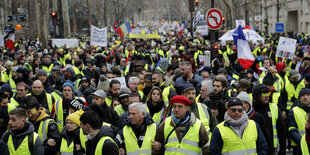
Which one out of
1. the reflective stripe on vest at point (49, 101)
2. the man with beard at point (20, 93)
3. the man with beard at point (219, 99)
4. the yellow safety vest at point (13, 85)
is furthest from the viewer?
the yellow safety vest at point (13, 85)

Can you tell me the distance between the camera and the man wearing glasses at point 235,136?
5.12m

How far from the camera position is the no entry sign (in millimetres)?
13367

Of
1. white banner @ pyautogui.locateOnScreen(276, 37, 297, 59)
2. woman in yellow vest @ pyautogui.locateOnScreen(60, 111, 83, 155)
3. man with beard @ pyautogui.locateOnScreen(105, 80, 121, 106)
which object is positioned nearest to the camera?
woman in yellow vest @ pyautogui.locateOnScreen(60, 111, 83, 155)

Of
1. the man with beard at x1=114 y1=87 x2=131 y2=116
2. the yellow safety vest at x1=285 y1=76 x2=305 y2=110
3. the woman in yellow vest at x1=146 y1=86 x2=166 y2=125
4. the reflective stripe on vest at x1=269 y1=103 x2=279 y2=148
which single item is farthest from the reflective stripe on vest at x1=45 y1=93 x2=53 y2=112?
the yellow safety vest at x1=285 y1=76 x2=305 y2=110

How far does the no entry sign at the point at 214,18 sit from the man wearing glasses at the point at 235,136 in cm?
844

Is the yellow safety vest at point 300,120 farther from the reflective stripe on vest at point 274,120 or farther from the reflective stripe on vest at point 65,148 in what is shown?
the reflective stripe on vest at point 65,148

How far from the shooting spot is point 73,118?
5863 millimetres

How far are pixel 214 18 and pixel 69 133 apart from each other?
8460 millimetres

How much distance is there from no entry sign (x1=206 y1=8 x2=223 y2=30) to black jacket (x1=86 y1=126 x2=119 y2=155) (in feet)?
29.0

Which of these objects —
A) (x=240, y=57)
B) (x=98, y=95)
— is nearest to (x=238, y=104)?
(x=98, y=95)

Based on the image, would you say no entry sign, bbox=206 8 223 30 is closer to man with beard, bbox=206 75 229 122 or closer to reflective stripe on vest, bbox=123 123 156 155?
man with beard, bbox=206 75 229 122

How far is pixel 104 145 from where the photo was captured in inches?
193

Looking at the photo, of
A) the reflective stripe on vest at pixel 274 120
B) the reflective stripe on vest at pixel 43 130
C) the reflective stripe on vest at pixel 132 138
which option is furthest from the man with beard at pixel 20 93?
the reflective stripe on vest at pixel 274 120

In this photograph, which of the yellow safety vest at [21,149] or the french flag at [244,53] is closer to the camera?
the yellow safety vest at [21,149]
